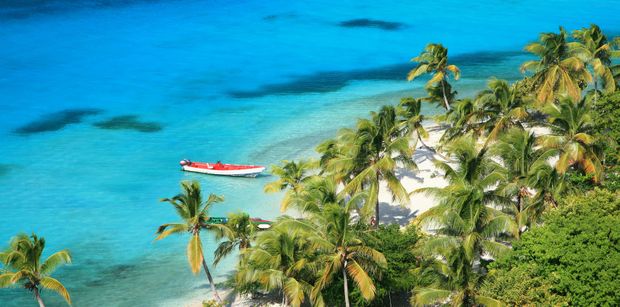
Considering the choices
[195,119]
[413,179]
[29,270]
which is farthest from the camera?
[195,119]

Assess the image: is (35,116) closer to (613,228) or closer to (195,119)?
(195,119)

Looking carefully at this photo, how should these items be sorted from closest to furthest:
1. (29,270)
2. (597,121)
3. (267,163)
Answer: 1. (29,270)
2. (597,121)
3. (267,163)

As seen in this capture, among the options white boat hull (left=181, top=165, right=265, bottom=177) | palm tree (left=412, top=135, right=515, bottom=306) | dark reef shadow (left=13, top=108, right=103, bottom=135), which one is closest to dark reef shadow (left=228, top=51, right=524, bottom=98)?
dark reef shadow (left=13, top=108, right=103, bottom=135)

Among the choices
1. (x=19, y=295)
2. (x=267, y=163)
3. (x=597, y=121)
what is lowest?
(x=19, y=295)

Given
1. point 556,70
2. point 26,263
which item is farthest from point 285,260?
point 556,70

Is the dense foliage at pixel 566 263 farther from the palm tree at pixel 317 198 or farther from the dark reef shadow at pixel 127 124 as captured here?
the dark reef shadow at pixel 127 124

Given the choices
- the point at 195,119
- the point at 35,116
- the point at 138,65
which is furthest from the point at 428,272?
the point at 138,65
